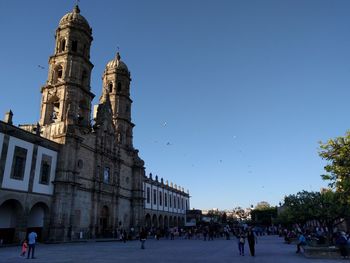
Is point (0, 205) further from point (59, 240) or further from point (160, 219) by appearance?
point (160, 219)

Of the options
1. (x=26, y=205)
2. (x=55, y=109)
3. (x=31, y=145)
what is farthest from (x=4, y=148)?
(x=55, y=109)

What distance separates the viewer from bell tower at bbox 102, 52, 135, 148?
52594 millimetres

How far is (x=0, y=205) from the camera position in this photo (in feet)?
87.8

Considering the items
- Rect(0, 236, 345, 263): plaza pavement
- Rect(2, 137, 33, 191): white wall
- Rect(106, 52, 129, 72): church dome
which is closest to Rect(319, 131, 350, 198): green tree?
Rect(0, 236, 345, 263): plaza pavement

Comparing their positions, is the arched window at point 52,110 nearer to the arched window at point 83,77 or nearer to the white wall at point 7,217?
the arched window at point 83,77

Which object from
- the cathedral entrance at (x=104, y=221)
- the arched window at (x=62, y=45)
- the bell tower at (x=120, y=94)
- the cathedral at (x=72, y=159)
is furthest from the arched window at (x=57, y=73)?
the cathedral entrance at (x=104, y=221)

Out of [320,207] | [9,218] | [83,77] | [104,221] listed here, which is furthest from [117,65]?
[320,207]

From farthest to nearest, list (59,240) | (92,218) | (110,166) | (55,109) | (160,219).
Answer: (160,219) < (110,166) < (55,109) < (92,218) < (59,240)

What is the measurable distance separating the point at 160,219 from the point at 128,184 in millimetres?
20453

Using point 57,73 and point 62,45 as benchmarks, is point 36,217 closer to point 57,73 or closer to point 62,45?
point 57,73

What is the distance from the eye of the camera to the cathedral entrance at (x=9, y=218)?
91.6 feet

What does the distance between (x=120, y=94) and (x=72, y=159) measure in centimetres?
2082

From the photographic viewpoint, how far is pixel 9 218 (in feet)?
94.1

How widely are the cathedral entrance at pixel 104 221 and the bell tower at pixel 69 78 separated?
1161 centimetres
